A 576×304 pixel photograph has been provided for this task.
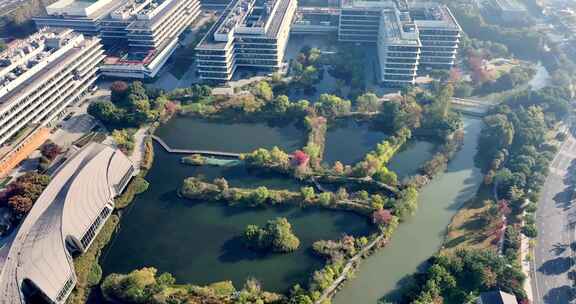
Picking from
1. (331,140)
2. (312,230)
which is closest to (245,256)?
(312,230)

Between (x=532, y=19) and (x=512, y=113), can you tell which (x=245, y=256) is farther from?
(x=532, y=19)

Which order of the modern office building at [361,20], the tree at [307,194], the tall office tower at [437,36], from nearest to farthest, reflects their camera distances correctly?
the tree at [307,194]
the tall office tower at [437,36]
the modern office building at [361,20]

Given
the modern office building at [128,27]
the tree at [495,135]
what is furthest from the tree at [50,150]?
the tree at [495,135]

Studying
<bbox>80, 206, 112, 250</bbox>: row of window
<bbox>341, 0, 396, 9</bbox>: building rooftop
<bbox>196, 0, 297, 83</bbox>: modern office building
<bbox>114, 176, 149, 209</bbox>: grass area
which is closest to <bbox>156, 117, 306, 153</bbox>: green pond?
<bbox>114, 176, 149, 209</bbox>: grass area

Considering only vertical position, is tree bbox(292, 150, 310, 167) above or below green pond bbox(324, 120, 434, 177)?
above

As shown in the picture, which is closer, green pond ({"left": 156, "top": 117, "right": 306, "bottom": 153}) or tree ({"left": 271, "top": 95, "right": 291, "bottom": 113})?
green pond ({"left": 156, "top": 117, "right": 306, "bottom": 153})

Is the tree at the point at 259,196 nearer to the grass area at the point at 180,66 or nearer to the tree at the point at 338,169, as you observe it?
the tree at the point at 338,169

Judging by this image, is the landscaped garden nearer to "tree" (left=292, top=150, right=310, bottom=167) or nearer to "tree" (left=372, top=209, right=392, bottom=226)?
"tree" (left=292, top=150, right=310, bottom=167)
